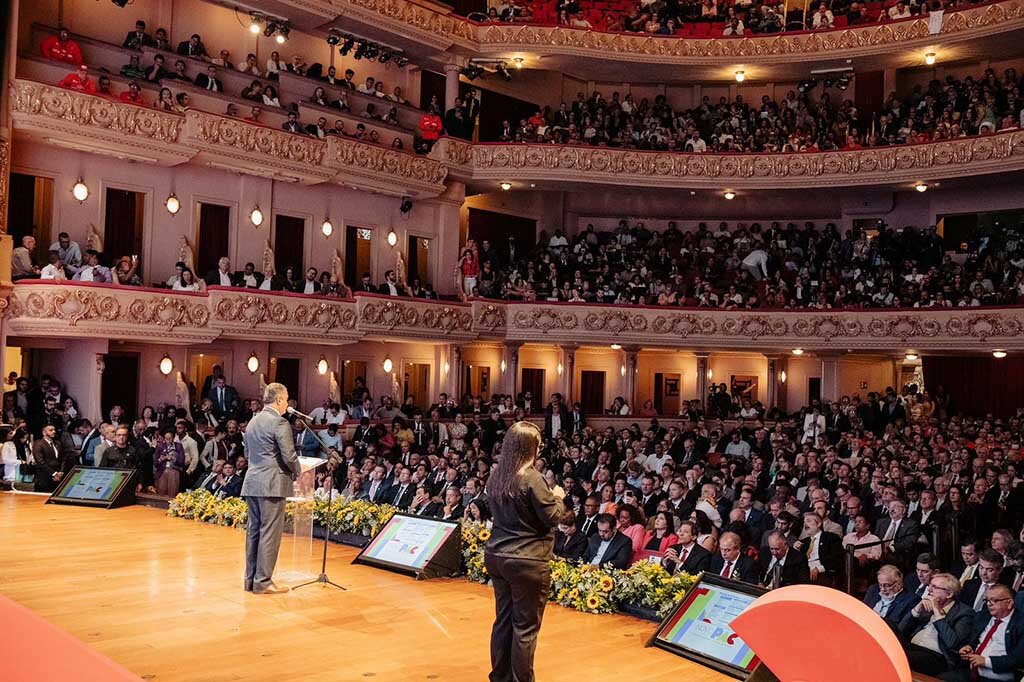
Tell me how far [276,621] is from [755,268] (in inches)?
773

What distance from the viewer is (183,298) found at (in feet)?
56.2

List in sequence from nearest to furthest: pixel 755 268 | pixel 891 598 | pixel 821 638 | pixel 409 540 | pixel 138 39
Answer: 1. pixel 821 638
2. pixel 891 598
3. pixel 409 540
4. pixel 138 39
5. pixel 755 268

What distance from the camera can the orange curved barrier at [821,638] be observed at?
267 cm

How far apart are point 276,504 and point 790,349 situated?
18.2 meters

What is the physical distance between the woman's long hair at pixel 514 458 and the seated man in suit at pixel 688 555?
3.07 meters

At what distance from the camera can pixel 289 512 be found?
8.30 m

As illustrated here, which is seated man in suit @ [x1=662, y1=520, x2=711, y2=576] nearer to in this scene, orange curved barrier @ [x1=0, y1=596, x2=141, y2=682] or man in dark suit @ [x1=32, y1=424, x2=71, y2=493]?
orange curved barrier @ [x1=0, y1=596, x2=141, y2=682]

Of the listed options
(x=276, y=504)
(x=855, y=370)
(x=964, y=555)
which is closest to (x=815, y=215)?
(x=855, y=370)

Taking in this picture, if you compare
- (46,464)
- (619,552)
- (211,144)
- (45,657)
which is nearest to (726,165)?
(211,144)

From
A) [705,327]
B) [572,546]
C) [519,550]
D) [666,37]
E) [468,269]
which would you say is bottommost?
[572,546]

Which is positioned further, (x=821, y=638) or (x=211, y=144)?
(x=211, y=144)

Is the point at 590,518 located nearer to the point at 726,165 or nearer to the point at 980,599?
the point at 980,599

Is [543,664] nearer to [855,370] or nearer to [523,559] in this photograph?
[523,559]

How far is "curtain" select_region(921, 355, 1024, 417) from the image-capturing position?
23891 millimetres
